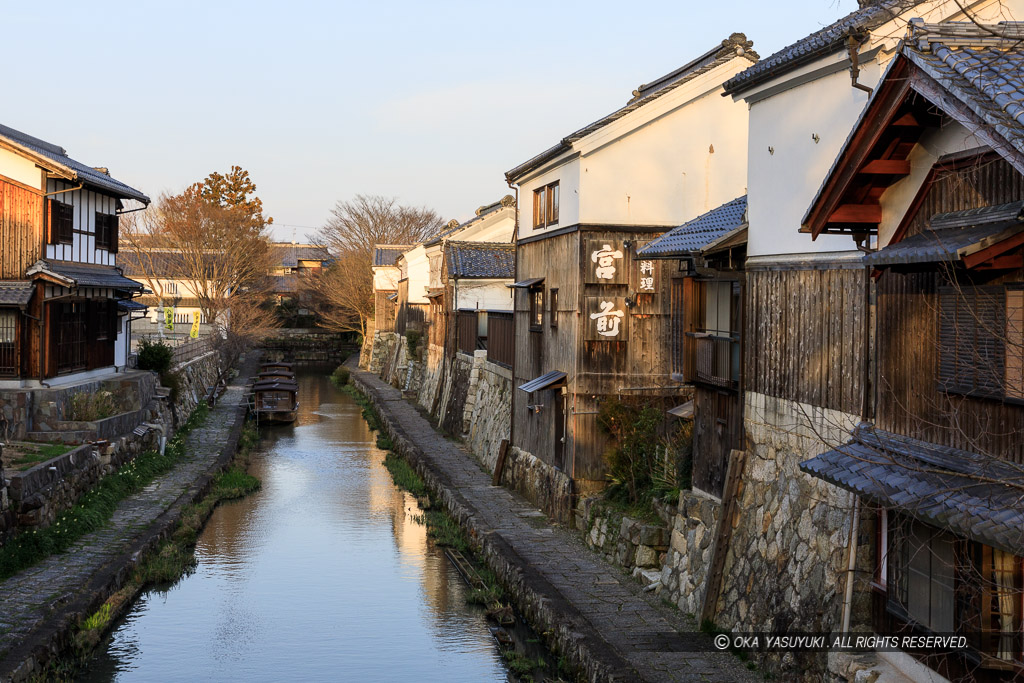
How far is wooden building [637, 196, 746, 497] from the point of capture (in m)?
11.9

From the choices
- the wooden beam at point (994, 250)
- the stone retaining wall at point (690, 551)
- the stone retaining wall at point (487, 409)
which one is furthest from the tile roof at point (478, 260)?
the wooden beam at point (994, 250)

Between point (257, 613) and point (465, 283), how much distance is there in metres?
21.3

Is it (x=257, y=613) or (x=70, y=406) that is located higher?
(x=70, y=406)

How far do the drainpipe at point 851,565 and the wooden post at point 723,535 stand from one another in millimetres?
2724

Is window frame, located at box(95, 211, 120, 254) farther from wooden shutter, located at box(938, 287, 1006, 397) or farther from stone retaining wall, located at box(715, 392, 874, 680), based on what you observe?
wooden shutter, located at box(938, 287, 1006, 397)

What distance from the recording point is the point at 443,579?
1766 centimetres

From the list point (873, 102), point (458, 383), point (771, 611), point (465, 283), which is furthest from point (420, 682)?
point (465, 283)

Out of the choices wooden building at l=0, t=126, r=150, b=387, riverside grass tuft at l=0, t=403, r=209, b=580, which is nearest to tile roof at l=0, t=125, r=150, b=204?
wooden building at l=0, t=126, r=150, b=387

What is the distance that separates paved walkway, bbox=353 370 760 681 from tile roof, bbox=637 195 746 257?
4808 millimetres

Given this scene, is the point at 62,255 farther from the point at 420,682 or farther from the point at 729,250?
the point at 729,250

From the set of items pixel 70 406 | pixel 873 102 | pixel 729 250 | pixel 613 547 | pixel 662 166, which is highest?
pixel 662 166

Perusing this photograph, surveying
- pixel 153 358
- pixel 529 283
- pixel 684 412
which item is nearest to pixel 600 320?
pixel 529 283

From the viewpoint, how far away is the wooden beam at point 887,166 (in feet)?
25.7

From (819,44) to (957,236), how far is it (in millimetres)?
3367
